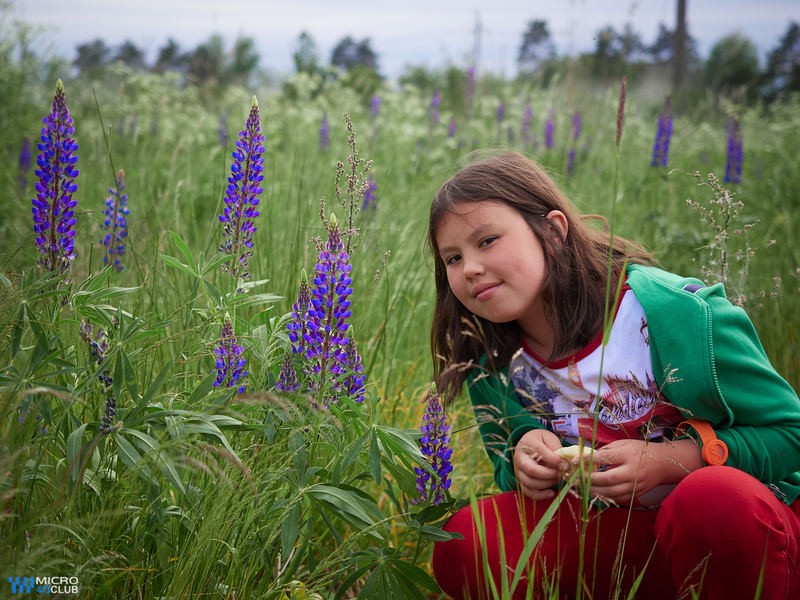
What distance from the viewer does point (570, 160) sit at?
513 cm

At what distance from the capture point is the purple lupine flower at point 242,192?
1924 millimetres

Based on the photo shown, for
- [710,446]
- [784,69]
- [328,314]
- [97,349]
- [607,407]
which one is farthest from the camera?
[784,69]

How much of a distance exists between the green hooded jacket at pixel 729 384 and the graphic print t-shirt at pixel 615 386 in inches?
2.7

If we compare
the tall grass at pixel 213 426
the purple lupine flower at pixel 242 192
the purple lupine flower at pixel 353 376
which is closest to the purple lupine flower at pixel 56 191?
the tall grass at pixel 213 426

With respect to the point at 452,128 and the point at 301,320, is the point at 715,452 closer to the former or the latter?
the point at 301,320

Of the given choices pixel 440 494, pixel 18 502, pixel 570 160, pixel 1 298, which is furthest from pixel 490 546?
pixel 570 160

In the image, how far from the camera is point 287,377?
1.70 meters

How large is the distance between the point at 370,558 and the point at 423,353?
1604 mm

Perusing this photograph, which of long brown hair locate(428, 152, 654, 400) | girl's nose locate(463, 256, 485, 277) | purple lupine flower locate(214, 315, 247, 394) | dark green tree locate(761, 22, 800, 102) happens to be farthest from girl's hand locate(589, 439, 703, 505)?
dark green tree locate(761, 22, 800, 102)

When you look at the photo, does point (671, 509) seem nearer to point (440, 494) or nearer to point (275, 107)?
point (440, 494)

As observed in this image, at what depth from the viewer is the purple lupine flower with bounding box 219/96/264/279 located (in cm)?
192

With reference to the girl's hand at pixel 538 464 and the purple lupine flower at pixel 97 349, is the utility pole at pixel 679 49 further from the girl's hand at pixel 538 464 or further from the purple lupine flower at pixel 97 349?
the purple lupine flower at pixel 97 349

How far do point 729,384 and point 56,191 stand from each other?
5.28 ft

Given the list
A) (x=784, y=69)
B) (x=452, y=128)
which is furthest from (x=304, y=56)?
(x=784, y=69)
